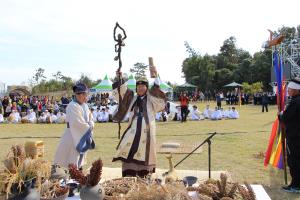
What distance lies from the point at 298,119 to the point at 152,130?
254 cm

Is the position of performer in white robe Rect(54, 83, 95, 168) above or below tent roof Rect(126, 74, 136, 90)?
below

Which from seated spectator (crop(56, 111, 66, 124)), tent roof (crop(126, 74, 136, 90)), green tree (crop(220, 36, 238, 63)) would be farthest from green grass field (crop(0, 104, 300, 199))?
green tree (crop(220, 36, 238, 63))

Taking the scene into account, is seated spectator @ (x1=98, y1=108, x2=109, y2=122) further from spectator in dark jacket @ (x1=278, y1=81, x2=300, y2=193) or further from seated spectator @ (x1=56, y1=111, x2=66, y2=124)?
spectator in dark jacket @ (x1=278, y1=81, x2=300, y2=193)

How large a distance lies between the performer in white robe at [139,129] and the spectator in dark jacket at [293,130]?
7.22ft

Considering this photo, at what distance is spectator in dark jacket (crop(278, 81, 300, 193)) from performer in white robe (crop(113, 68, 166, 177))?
2.20m

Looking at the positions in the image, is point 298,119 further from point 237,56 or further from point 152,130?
point 237,56

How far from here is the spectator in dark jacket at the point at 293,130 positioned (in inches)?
234

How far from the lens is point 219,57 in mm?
62875

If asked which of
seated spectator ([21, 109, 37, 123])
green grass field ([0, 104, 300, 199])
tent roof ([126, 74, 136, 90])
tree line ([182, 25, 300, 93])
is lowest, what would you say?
green grass field ([0, 104, 300, 199])

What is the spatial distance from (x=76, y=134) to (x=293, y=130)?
343cm

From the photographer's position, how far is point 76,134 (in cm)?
528

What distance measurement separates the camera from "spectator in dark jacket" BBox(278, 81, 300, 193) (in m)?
5.93

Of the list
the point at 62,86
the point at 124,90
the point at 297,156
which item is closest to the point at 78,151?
the point at 124,90

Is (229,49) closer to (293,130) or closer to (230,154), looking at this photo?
(230,154)
